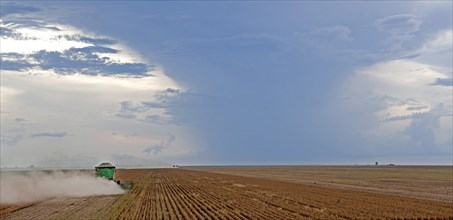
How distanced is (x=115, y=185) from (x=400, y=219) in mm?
33337

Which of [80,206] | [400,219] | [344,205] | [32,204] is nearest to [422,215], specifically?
[400,219]

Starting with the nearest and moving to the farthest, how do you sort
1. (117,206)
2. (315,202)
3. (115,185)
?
(117,206) → (315,202) → (115,185)

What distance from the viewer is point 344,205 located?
3231cm

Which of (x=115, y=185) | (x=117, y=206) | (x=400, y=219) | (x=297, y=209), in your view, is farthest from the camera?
(x=115, y=185)

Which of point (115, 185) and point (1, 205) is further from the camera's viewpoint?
point (115, 185)

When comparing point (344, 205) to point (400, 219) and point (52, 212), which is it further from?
point (52, 212)

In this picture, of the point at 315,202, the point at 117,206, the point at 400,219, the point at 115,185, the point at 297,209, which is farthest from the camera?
the point at 115,185

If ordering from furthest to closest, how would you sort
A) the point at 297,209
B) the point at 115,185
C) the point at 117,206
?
the point at 115,185 → the point at 117,206 → the point at 297,209

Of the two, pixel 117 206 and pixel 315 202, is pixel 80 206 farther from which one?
pixel 315 202

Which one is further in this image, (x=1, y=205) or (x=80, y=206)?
(x=1, y=205)

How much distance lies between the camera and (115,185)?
52.0 metres

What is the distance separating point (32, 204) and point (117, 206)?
8.27m

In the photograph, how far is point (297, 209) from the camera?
2962cm

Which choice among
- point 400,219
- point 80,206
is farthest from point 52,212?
point 400,219
